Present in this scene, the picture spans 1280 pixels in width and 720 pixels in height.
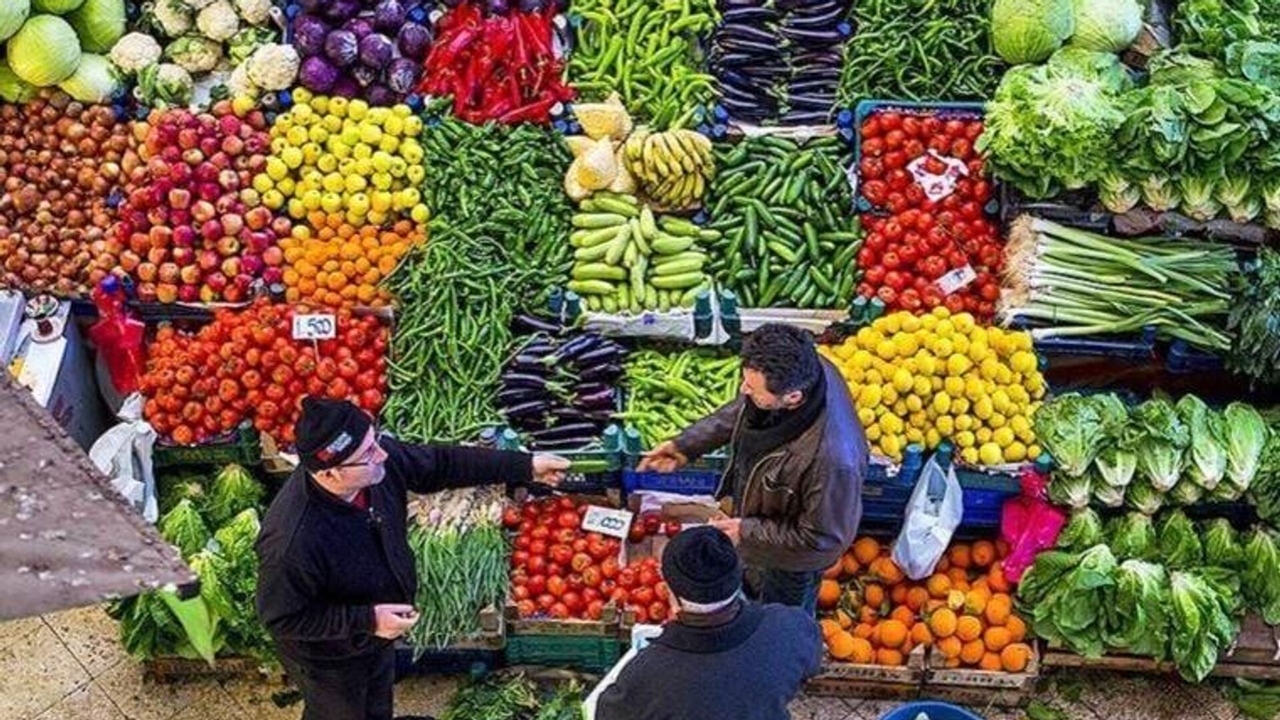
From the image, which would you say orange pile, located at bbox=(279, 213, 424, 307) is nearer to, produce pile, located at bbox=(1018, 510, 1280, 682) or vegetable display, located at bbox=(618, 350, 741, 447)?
vegetable display, located at bbox=(618, 350, 741, 447)

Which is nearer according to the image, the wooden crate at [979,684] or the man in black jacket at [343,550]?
the man in black jacket at [343,550]

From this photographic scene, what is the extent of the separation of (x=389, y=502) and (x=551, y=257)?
1.81m

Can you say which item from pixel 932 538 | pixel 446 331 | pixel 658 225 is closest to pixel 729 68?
pixel 658 225

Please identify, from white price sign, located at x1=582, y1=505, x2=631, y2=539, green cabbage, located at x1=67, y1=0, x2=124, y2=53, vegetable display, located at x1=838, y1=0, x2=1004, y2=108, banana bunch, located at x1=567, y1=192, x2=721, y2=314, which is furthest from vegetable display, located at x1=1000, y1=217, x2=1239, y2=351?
green cabbage, located at x1=67, y1=0, x2=124, y2=53

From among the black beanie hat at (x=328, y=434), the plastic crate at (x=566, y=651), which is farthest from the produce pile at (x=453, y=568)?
the black beanie hat at (x=328, y=434)

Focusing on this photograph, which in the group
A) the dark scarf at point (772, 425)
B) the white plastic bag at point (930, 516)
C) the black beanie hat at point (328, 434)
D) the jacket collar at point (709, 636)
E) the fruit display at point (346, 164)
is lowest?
the white plastic bag at point (930, 516)

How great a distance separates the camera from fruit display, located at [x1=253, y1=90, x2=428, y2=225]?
19.2ft

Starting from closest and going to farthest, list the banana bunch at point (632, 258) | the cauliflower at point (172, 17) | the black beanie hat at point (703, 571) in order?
1. the black beanie hat at point (703, 571)
2. the banana bunch at point (632, 258)
3. the cauliflower at point (172, 17)

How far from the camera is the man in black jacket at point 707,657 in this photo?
3.38m

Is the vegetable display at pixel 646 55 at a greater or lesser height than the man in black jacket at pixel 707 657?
greater

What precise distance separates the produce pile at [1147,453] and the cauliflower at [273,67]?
3479 millimetres

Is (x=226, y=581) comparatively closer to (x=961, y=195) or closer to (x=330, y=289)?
(x=330, y=289)

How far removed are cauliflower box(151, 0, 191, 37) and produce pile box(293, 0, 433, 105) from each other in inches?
20.1

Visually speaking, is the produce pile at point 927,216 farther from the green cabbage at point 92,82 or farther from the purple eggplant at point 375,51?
the green cabbage at point 92,82
